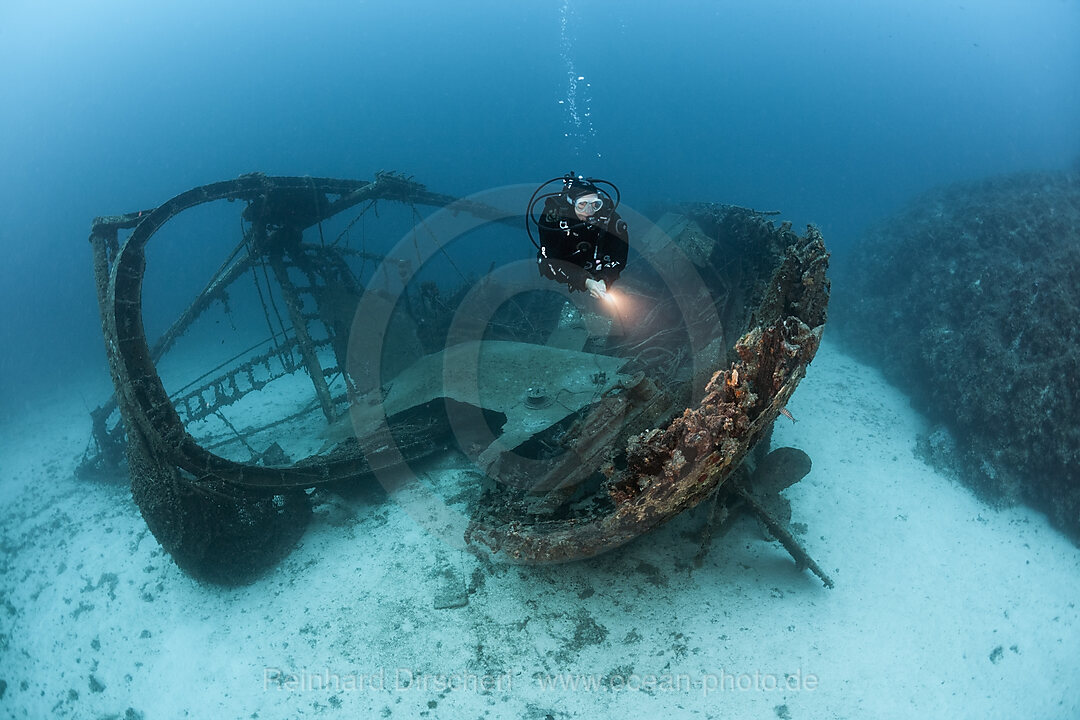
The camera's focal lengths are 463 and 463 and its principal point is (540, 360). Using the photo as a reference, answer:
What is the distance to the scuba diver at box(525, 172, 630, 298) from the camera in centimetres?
513

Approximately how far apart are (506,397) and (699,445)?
4.66m

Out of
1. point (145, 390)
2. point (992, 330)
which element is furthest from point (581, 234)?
point (992, 330)

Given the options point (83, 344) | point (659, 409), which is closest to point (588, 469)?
point (659, 409)

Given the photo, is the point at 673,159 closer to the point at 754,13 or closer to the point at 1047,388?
the point at 1047,388

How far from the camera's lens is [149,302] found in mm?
45156

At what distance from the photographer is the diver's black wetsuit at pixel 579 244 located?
517 cm

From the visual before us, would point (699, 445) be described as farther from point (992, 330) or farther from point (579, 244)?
point (992, 330)

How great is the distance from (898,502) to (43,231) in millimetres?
93319

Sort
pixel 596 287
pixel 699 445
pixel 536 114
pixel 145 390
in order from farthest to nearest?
pixel 536 114 < pixel 145 390 < pixel 596 287 < pixel 699 445

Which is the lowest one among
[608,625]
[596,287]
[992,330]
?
[608,625]

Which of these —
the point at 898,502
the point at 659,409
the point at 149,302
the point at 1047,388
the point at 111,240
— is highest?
the point at 111,240

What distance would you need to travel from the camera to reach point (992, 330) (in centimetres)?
1008

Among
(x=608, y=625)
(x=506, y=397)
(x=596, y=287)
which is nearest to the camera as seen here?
(x=608, y=625)

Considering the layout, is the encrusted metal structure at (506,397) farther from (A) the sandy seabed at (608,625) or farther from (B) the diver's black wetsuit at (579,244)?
(B) the diver's black wetsuit at (579,244)
